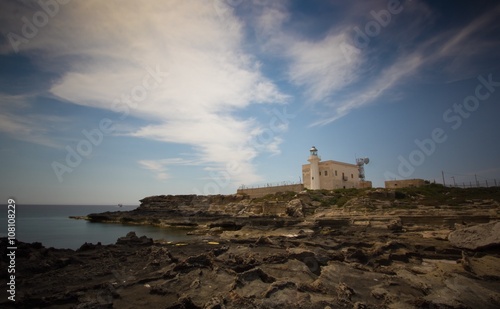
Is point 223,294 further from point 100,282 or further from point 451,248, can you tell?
point 451,248

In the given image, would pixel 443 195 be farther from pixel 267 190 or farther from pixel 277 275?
pixel 277 275

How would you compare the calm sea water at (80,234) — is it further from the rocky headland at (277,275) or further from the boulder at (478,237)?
the boulder at (478,237)

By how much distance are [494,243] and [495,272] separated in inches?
138

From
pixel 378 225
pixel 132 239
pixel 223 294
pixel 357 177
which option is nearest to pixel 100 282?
pixel 223 294

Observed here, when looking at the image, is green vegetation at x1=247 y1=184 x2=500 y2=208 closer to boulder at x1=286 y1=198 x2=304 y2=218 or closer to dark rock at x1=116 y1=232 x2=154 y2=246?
boulder at x1=286 y1=198 x2=304 y2=218

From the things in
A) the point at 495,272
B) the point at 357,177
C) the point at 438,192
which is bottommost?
the point at 495,272

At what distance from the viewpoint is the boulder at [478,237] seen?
14.0 meters

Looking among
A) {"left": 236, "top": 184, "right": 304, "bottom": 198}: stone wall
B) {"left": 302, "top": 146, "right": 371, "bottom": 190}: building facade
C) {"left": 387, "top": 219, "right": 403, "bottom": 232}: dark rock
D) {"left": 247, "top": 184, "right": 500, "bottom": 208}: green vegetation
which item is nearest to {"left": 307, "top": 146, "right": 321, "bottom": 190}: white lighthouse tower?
{"left": 302, "top": 146, "right": 371, "bottom": 190}: building facade

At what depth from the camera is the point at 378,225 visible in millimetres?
25969

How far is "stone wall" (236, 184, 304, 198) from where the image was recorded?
5819cm

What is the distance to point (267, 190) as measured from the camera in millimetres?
64438

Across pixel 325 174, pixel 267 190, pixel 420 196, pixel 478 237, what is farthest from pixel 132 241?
pixel 267 190

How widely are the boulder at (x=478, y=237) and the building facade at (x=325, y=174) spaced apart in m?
39.2

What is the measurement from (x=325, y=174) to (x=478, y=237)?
41155 mm
